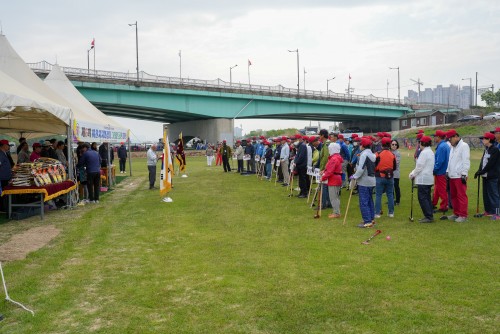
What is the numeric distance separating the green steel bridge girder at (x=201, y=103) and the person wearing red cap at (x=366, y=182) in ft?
120

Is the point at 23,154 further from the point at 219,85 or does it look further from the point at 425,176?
the point at 219,85

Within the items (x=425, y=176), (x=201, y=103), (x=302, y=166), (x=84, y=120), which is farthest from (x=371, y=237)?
(x=201, y=103)

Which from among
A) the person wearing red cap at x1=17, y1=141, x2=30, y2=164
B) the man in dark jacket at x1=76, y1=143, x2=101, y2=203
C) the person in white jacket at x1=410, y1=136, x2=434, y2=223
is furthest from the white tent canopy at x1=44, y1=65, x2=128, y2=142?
the person in white jacket at x1=410, y1=136, x2=434, y2=223

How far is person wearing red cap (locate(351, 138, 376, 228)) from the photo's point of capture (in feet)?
31.3

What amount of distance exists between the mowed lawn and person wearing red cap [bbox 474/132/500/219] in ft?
1.99

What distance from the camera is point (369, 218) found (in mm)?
9531

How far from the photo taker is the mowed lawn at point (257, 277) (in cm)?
476

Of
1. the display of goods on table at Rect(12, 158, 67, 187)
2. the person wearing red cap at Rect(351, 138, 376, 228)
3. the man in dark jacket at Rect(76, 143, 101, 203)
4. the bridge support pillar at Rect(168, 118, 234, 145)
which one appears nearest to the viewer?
the person wearing red cap at Rect(351, 138, 376, 228)

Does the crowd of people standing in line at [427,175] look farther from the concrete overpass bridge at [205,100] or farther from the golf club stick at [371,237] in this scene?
the concrete overpass bridge at [205,100]

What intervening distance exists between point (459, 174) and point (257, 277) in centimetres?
596

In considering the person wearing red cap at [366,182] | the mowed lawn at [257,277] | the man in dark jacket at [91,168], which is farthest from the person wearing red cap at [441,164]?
the man in dark jacket at [91,168]

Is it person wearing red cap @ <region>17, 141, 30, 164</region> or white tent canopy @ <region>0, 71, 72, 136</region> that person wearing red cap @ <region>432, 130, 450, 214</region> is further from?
person wearing red cap @ <region>17, 141, 30, 164</region>

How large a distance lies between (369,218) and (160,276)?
5035 mm

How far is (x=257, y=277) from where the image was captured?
624 centimetres
